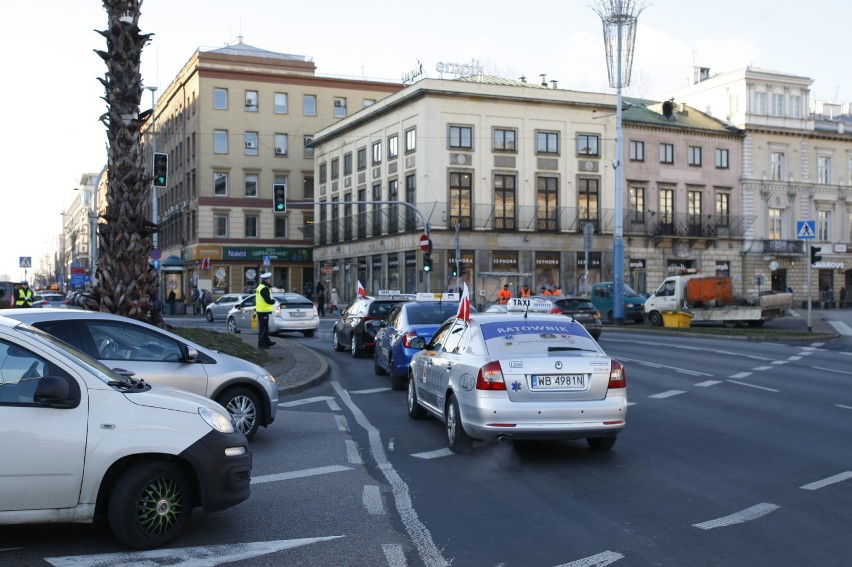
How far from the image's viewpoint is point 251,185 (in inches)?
2785

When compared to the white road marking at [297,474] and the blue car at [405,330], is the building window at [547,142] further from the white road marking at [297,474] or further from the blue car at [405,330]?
the white road marking at [297,474]

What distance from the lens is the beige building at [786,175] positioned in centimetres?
6450

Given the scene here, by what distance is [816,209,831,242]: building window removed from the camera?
68.1 metres

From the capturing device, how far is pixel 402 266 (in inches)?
2175

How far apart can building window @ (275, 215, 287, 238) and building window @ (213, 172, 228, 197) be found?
14.9ft

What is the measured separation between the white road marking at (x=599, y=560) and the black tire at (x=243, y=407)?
526 centimetres

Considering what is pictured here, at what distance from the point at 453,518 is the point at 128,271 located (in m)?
11.9

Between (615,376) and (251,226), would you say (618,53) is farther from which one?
(251,226)

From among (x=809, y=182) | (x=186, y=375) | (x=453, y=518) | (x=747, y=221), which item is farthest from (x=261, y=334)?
(x=809, y=182)

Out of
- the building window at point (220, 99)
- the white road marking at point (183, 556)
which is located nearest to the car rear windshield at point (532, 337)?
the white road marking at point (183, 556)

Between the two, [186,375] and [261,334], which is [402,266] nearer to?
[261,334]

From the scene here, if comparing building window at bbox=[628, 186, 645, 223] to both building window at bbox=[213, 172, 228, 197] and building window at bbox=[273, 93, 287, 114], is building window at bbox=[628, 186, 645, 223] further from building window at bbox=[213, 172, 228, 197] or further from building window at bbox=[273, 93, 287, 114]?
building window at bbox=[213, 172, 228, 197]

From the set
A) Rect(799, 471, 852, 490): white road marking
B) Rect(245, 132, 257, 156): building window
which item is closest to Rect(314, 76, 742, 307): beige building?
Rect(245, 132, 257, 156): building window

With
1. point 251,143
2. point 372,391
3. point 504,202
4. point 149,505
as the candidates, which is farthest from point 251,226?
point 149,505
